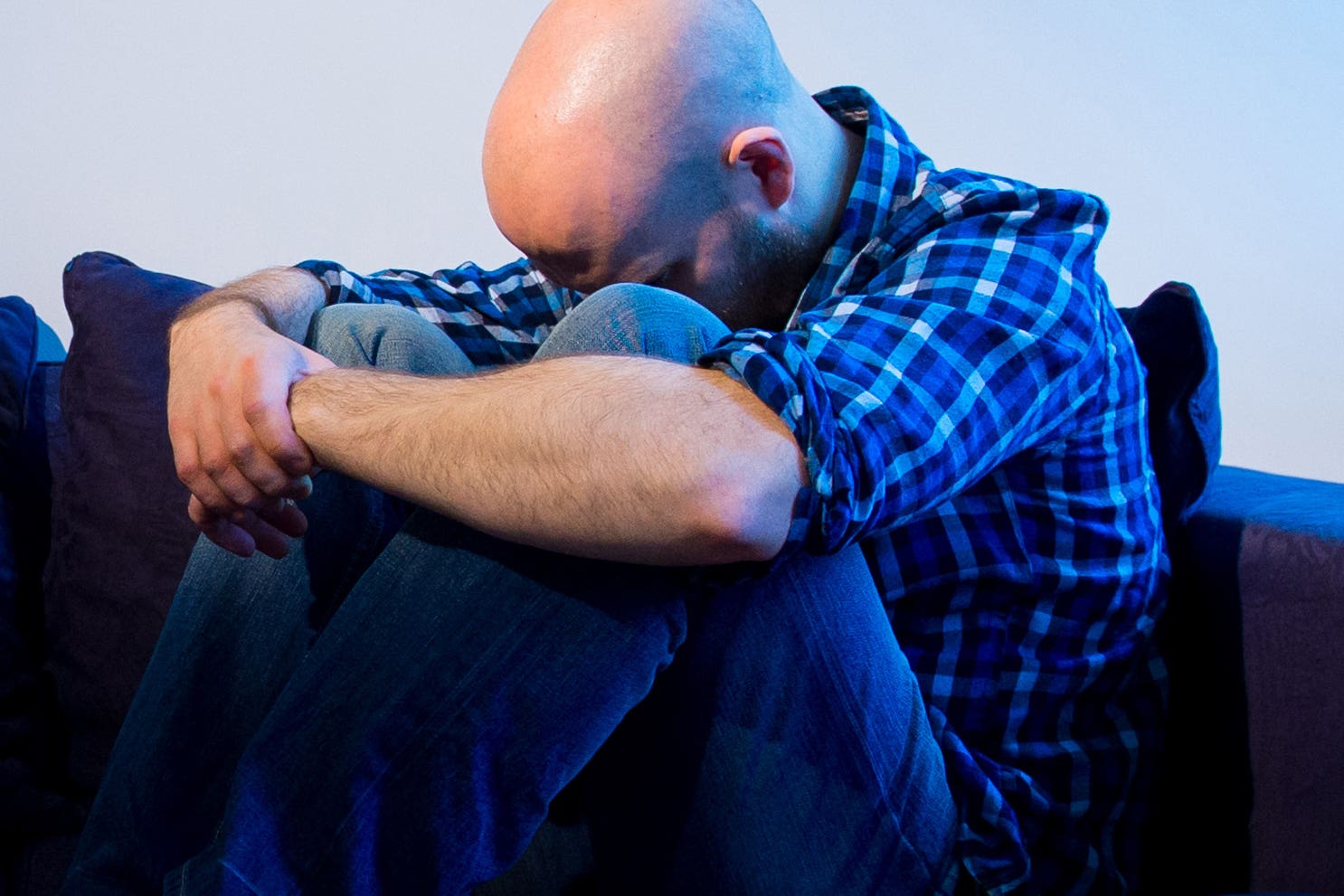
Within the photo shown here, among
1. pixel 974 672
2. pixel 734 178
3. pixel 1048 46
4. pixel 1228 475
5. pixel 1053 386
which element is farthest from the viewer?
pixel 1048 46

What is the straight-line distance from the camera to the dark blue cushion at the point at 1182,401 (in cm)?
98

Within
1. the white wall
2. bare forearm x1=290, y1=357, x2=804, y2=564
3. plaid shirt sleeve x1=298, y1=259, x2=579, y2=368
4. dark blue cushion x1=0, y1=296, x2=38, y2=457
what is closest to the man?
bare forearm x1=290, y1=357, x2=804, y2=564

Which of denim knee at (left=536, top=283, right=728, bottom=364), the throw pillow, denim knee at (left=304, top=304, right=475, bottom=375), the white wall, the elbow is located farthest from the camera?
the white wall

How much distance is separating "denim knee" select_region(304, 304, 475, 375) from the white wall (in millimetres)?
789

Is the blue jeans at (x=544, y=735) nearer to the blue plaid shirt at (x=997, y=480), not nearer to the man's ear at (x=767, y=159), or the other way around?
the blue plaid shirt at (x=997, y=480)

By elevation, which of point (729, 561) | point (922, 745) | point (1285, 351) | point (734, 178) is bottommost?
point (1285, 351)

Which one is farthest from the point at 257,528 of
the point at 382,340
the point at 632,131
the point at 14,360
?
the point at 14,360

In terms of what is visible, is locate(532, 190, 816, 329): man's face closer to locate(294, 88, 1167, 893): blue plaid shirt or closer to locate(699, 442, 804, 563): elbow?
locate(294, 88, 1167, 893): blue plaid shirt

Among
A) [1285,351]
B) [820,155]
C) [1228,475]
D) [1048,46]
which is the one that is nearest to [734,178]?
[820,155]

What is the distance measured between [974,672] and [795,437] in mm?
332

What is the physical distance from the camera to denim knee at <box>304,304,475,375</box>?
90 centimetres

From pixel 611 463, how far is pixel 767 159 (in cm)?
45

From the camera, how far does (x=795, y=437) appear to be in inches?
23.7

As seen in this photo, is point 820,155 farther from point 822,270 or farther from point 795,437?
point 795,437
